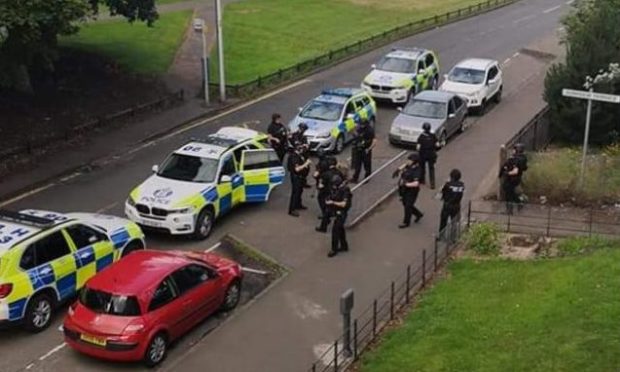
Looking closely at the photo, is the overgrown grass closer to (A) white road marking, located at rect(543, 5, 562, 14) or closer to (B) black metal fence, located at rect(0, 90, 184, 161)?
(B) black metal fence, located at rect(0, 90, 184, 161)

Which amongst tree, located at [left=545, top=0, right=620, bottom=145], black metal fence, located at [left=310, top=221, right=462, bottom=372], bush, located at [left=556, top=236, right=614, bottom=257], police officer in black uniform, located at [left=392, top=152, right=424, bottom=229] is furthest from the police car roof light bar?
tree, located at [left=545, top=0, right=620, bottom=145]

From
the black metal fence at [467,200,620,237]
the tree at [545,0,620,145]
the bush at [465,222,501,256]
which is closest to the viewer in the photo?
the bush at [465,222,501,256]

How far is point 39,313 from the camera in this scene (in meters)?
15.2

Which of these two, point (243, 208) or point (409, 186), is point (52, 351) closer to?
point (243, 208)

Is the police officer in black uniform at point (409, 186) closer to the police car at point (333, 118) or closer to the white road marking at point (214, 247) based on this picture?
the white road marking at point (214, 247)

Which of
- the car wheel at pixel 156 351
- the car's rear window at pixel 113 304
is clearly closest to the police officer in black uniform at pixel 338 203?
the car wheel at pixel 156 351

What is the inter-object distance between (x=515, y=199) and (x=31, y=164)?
12.5 meters

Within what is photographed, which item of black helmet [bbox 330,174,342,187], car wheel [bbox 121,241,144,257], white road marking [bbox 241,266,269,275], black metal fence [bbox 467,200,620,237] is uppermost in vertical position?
black helmet [bbox 330,174,342,187]

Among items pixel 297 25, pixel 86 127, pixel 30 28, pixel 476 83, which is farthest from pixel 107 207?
pixel 297 25

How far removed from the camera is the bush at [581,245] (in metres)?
17.6

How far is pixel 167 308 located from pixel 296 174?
6757 mm

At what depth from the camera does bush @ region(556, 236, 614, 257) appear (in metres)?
17.6

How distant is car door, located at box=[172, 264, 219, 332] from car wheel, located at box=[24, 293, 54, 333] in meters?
2.37

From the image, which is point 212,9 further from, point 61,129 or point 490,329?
point 490,329
